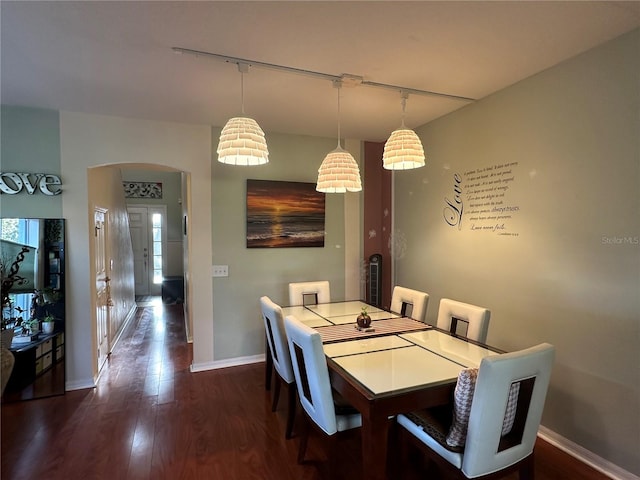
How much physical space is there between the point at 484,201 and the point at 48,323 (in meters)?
3.99

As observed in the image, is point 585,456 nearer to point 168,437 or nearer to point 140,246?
point 168,437

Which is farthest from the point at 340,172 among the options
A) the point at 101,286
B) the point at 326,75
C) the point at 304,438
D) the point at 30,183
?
the point at 101,286

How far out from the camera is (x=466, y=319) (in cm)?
246

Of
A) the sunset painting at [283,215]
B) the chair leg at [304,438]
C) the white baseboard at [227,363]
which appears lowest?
the white baseboard at [227,363]

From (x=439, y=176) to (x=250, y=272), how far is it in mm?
2249

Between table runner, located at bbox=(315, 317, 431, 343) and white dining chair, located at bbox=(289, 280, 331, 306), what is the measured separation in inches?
35.3

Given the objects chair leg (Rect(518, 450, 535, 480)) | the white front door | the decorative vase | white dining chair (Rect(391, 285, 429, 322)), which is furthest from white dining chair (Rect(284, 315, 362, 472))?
the white front door

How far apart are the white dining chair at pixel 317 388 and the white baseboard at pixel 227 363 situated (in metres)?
1.88

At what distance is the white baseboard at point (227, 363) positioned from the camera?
363cm

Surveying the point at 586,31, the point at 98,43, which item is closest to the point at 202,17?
the point at 98,43

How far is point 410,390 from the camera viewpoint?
1608 millimetres

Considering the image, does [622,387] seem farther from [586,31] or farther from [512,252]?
[586,31]

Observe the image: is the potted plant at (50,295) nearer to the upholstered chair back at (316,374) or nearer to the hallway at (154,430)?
the hallway at (154,430)

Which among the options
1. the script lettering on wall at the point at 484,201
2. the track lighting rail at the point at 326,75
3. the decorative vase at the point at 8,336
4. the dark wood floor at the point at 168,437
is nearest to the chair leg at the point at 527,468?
the dark wood floor at the point at 168,437
